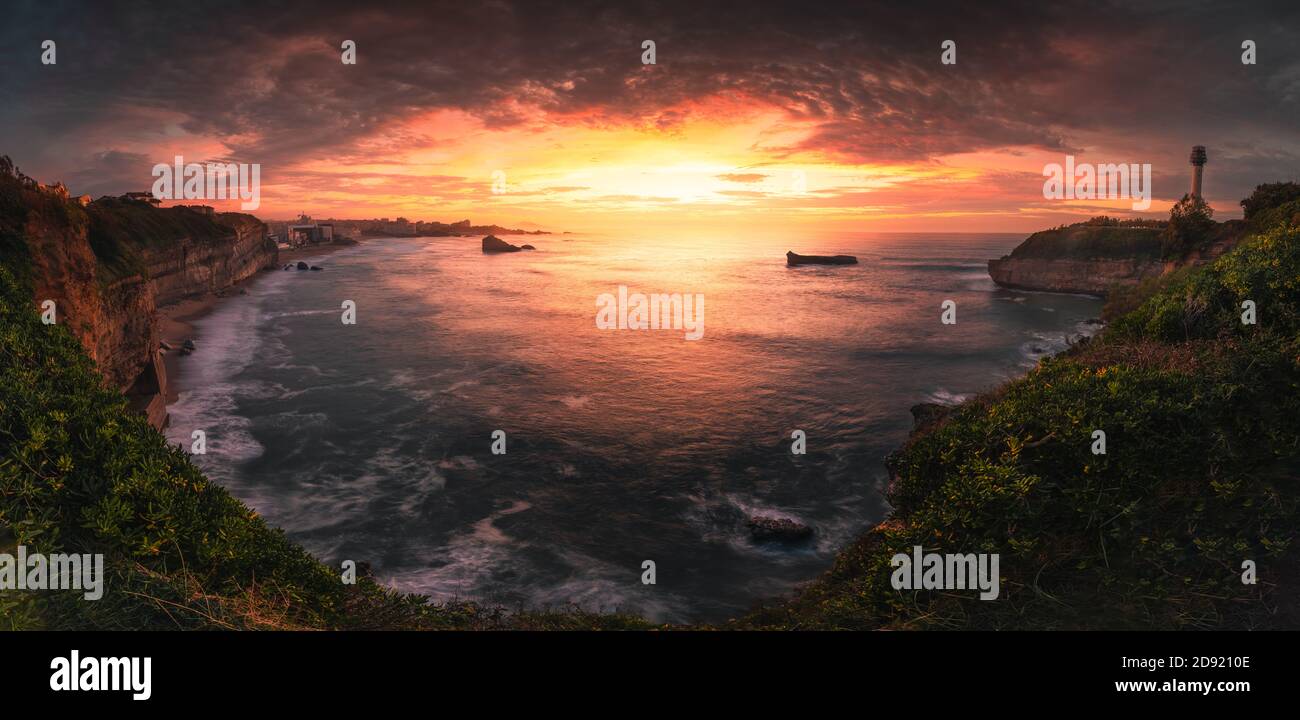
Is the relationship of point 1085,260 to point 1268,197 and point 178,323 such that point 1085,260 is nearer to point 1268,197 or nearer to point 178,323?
point 1268,197

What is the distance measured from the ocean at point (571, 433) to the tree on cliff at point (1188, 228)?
1353 cm

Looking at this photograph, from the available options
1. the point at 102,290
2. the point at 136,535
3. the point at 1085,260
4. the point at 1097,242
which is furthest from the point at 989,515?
the point at 1097,242

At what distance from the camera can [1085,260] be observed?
93.3m

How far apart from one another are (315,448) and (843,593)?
26813 millimetres

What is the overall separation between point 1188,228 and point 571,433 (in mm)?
75152

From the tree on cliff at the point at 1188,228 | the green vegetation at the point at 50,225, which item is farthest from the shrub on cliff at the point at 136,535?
the tree on cliff at the point at 1188,228

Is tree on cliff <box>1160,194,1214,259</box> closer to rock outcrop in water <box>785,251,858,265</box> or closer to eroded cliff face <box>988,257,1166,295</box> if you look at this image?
eroded cliff face <box>988,257,1166,295</box>

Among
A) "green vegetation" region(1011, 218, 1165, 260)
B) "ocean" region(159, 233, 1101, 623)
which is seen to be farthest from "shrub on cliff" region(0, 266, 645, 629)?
"green vegetation" region(1011, 218, 1165, 260)

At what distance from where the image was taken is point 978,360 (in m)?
49.6

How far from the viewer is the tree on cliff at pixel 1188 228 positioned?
6403cm

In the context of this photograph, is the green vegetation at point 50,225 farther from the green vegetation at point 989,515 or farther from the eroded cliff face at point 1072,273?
the eroded cliff face at point 1072,273

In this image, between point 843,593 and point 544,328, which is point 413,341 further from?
point 843,593
